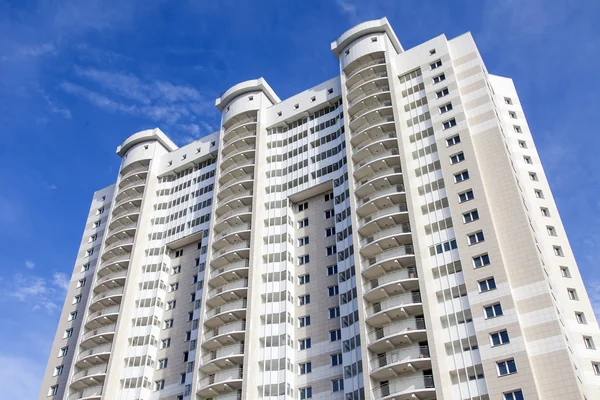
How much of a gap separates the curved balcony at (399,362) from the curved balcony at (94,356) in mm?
34034

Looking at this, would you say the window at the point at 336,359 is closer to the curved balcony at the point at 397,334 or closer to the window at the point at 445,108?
the curved balcony at the point at 397,334

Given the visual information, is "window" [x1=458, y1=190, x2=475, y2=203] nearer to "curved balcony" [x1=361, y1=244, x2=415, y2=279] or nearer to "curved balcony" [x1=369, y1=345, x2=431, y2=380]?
"curved balcony" [x1=361, y1=244, x2=415, y2=279]

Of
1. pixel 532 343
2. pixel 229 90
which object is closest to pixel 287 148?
pixel 229 90

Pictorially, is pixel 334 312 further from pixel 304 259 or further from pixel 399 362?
pixel 399 362

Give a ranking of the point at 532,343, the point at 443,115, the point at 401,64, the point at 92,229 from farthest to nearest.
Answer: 1. the point at 92,229
2. the point at 401,64
3. the point at 443,115
4. the point at 532,343

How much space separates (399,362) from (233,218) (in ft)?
101

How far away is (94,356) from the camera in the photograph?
7538cm

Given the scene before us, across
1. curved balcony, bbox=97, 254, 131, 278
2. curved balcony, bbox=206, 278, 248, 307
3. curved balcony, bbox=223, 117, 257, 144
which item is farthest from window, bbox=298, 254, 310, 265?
curved balcony, bbox=97, 254, 131, 278

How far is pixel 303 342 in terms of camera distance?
66938 mm

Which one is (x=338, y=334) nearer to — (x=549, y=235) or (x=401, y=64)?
(x=549, y=235)

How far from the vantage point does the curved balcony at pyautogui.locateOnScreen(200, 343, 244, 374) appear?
219 ft

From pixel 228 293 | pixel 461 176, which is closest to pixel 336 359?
pixel 228 293

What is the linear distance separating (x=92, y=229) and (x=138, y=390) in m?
33.9

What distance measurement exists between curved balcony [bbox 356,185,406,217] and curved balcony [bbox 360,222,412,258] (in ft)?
8.87
